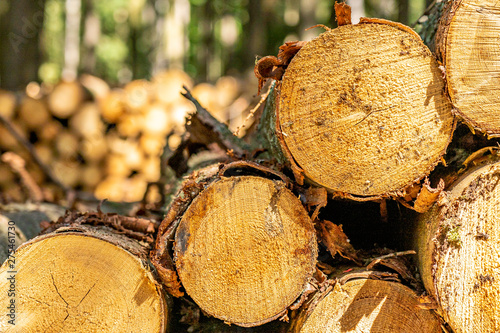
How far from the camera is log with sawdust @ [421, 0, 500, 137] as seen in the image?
141 centimetres

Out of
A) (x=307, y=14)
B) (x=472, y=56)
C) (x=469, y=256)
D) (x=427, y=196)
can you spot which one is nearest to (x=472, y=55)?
(x=472, y=56)

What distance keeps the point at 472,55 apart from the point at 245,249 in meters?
1.05

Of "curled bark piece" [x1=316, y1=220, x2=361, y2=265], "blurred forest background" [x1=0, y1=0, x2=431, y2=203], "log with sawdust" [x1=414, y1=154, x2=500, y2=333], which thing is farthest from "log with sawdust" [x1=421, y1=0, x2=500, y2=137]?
"blurred forest background" [x1=0, y1=0, x2=431, y2=203]

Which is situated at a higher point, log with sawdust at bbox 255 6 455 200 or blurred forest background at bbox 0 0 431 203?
log with sawdust at bbox 255 6 455 200

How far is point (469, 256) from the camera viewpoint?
1.41m

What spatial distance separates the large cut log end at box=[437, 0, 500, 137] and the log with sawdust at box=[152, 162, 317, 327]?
2.23ft

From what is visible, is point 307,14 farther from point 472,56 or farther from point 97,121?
point 472,56

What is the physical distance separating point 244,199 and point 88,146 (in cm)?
386

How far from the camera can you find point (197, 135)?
257cm

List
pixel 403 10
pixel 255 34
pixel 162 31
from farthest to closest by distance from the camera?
1. pixel 162 31
2. pixel 255 34
3. pixel 403 10

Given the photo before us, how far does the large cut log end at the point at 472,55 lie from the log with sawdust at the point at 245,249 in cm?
68

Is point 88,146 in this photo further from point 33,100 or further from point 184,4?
point 184,4

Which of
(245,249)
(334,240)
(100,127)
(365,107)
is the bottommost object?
(100,127)

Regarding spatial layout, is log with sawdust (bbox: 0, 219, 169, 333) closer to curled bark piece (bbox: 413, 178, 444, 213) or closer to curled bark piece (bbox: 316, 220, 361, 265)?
curled bark piece (bbox: 316, 220, 361, 265)
